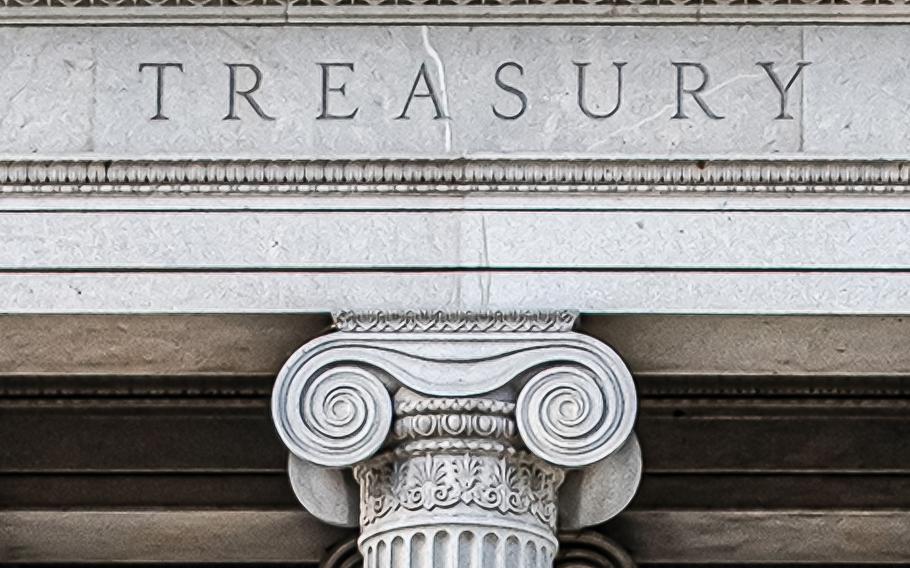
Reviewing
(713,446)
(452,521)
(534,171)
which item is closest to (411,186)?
(534,171)

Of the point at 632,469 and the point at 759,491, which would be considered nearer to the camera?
the point at 632,469

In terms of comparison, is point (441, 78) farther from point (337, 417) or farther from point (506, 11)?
point (337, 417)

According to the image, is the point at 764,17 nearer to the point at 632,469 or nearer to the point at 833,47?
the point at 833,47

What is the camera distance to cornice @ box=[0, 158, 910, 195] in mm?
23203

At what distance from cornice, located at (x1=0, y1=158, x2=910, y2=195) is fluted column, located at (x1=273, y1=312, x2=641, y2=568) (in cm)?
89

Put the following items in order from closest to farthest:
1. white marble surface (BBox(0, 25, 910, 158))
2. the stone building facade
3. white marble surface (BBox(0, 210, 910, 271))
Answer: the stone building facade → white marble surface (BBox(0, 210, 910, 271)) → white marble surface (BBox(0, 25, 910, 158))

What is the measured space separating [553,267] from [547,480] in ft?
4.55

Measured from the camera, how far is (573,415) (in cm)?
2286

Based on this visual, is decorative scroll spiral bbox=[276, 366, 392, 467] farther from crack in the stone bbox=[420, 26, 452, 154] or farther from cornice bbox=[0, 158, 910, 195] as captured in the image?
crack in the stone bbox=[420, 26, 452, 154]

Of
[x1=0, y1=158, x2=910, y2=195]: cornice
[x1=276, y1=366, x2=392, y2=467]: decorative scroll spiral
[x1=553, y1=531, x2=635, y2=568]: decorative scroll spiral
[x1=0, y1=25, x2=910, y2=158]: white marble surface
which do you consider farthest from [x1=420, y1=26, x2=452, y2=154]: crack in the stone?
[x1=553, y1=531, x2=635, y2=568]: decorative scroll spiral

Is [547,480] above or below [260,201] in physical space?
below

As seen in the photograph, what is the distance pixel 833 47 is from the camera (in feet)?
77.2

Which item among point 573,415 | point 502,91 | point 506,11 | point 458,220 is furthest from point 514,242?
point 506,11

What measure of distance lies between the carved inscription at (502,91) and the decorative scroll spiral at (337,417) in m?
1.82
